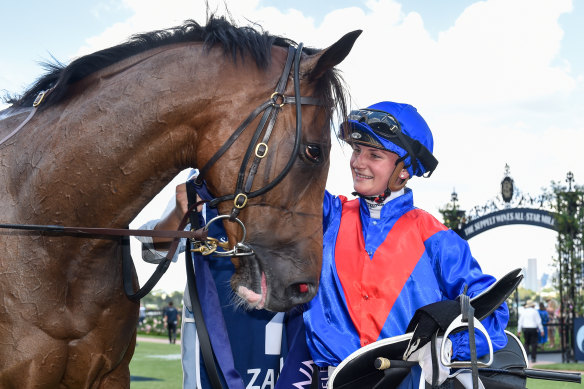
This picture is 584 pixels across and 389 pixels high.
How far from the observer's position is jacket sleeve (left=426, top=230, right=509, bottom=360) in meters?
1.99

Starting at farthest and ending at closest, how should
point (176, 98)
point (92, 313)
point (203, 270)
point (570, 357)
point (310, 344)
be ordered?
point (570, 357)
point (203, 270)
point (310, 344)
point (92, 313)
point (176, 98)

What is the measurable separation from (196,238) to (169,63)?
59cm

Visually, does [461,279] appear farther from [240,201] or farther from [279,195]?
[240,201]

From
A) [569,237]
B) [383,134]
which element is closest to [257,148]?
[383,134]

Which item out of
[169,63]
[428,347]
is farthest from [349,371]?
[169,63]

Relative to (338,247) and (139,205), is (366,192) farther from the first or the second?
(139,205)

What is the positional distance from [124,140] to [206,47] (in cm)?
42

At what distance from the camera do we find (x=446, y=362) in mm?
1912

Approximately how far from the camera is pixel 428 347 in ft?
6.57

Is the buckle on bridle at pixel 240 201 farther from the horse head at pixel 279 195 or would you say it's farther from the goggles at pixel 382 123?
the goggles at pixel 382 123

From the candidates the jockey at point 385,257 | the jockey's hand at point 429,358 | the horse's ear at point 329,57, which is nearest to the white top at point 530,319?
the jockey at point 385,257

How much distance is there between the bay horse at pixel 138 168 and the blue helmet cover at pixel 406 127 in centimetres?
38

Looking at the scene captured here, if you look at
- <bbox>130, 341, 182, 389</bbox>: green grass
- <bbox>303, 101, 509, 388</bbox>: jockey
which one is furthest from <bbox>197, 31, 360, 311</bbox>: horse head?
<bbox>130, 341, 182, 389</bbox>: green grass

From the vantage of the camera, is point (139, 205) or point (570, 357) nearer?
point (139, 205)
